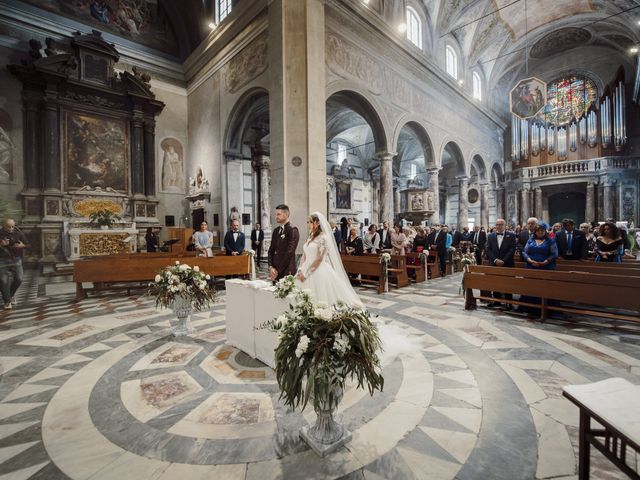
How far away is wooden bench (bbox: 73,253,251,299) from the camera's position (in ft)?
20.5

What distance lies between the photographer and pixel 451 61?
16.5 metres

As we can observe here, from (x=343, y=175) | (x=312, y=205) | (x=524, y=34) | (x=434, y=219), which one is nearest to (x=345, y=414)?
(x=312, y=205)

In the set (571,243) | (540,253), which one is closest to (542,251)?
(540,253)

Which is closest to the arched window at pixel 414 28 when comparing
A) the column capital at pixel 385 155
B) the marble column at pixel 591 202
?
the column capital at pixel 385 155

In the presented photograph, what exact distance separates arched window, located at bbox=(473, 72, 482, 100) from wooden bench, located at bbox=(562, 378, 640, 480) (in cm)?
2153

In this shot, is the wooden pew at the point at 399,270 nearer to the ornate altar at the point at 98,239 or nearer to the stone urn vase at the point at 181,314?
the stone urn vase at the point at 181,314

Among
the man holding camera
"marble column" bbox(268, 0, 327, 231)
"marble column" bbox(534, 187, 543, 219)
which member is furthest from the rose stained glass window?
the man holding camera

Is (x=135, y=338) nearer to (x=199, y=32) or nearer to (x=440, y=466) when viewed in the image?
(x=440, y=466)

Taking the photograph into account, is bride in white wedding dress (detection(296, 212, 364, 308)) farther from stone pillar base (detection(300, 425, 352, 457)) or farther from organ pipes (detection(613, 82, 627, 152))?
organ pipes (detection(613, 82, 627, 152))

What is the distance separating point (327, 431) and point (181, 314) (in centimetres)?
297

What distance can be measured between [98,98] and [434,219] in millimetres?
15408

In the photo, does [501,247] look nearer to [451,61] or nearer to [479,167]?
[451,61]

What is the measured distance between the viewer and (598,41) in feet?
60.8

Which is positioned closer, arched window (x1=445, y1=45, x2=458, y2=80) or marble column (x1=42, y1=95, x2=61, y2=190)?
marble column (x1=42, y1=95, x2=61, y2=190)
